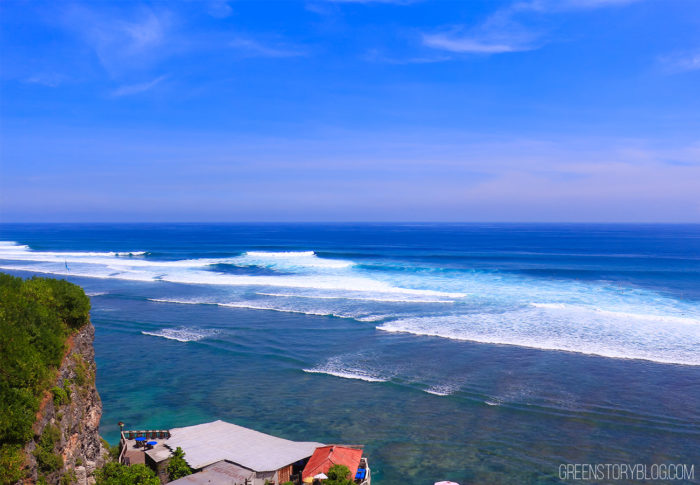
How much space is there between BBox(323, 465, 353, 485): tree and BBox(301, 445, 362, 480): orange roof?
33 cm

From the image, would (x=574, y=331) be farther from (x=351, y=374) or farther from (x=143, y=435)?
(x=143, y=435)

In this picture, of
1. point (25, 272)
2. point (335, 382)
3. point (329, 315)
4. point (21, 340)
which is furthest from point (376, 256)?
point (21, 340)

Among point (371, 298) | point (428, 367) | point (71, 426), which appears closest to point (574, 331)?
point (428, 367)

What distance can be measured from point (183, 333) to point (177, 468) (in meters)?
19.8

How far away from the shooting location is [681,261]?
233ft

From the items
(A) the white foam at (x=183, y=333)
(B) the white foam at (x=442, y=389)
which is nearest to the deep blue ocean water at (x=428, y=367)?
(B) the white foam at (x=442, y=389)

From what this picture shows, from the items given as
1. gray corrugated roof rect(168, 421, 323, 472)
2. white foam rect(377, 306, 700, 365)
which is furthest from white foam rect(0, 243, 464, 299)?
gray corrugated roof rect(168, 421, 323, 472)

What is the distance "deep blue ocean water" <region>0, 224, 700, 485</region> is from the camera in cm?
1820

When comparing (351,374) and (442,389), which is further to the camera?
(351,374)

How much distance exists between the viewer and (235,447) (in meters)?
15.6

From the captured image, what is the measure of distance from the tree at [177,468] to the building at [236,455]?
154mm

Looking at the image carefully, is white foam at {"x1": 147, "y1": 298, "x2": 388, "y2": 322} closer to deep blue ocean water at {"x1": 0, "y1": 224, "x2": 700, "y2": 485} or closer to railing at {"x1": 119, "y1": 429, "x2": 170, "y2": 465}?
deep blue ocean water at {"x1": 0, "y1": 224, "x2": 700, "y2": 485}

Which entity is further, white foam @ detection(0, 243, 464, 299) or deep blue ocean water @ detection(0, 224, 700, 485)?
white foam @ detection(0, 243, 464, 299)

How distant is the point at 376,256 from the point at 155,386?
59.6 meters
